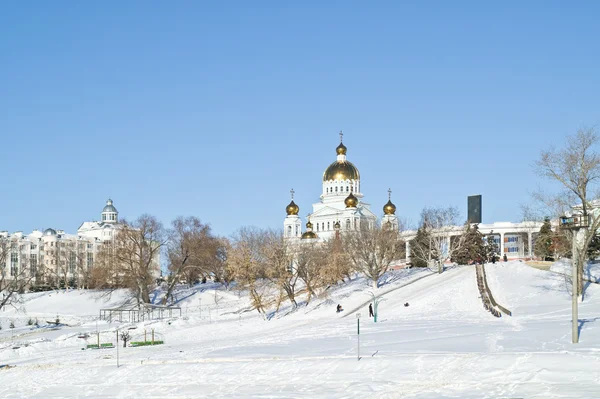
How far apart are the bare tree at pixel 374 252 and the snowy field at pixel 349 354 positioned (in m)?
6.55

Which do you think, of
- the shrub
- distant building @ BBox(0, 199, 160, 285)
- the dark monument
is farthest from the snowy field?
distant building @ BBox(0, 199, 160, 285)

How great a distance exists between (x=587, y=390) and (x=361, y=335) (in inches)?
613

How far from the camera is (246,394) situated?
25.0m

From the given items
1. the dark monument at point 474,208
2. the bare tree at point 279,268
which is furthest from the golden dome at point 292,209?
the bare tree at point 279,268

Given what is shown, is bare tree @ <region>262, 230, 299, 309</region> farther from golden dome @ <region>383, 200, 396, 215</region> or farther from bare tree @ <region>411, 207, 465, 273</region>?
golden dome @ <region>383, 200, 396, 215</region>

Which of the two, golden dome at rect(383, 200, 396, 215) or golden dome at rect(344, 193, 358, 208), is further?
golden dome at rect(344, 193, 358, 208)

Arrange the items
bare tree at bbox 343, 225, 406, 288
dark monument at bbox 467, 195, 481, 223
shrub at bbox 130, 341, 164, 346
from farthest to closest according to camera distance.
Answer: dark monument at bbox 467, 195, 481, 223 < bare tree at bbox 343, 225, 406, 288 < shrub at bbox 130, 341, 164, 346

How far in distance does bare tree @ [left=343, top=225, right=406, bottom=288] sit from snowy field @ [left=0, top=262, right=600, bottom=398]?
6555mm

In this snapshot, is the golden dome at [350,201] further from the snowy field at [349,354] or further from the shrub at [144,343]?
the shrub at [144,343]

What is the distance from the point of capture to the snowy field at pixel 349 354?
24266mm

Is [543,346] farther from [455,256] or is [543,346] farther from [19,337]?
[455,256]

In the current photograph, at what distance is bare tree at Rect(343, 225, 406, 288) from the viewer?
2424 inches

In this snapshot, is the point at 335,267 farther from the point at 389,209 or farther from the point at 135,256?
the point at 389,209

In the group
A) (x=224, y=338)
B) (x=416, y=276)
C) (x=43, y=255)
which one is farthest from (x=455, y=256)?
(x=43, y=255)
